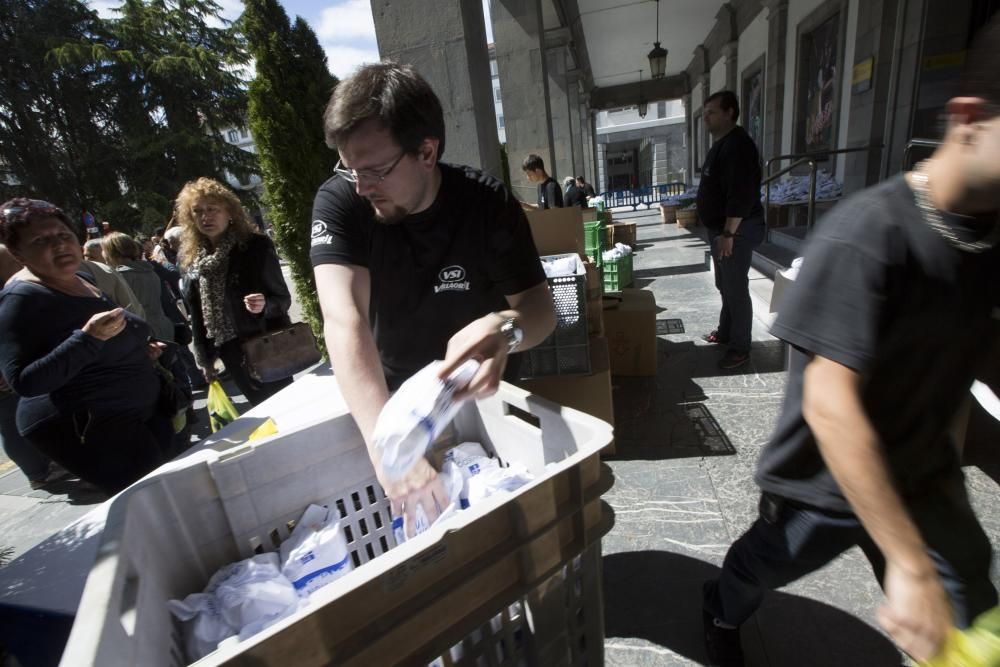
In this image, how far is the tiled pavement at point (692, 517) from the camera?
5.71 ft

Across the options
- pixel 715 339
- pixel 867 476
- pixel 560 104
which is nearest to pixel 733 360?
pixel 715 339

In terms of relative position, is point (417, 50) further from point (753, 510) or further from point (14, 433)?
point (14, 433)

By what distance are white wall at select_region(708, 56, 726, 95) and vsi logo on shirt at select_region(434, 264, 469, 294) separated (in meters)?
16.5

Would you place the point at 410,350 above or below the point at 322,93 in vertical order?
below

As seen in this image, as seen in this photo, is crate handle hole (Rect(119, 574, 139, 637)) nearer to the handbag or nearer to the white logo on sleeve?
the white logo on sleeve

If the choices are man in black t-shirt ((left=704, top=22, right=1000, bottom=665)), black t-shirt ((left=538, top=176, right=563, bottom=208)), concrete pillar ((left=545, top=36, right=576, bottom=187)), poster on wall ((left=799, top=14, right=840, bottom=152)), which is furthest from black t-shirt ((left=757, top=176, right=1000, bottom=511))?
concrete pillar ((left=545, top=36, right=576, bottom=187))

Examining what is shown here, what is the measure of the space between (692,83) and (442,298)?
78.5 feet

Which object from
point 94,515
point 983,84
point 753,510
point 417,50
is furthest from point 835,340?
point 417,50

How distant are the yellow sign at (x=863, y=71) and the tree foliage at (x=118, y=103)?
24.6m

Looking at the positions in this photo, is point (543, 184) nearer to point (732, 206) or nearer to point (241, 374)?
point (732, 206)

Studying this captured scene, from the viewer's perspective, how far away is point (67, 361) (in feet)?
6.83

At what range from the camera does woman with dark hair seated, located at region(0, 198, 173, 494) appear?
2080 mm

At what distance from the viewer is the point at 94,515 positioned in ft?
4.88

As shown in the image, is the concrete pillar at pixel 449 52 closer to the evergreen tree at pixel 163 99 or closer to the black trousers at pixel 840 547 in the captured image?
the black trousers at pixel 840 547
